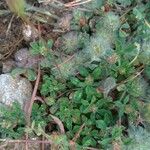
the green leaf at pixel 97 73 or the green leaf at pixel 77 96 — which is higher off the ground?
the green leaf at pixel 97 73

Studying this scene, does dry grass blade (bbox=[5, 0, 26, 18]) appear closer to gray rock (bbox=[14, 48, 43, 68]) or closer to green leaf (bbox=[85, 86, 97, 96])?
gray rock (bbox=[14, 48, 43, 68])

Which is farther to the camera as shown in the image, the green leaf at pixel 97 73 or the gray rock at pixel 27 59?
the gray rock at pixel 27 59

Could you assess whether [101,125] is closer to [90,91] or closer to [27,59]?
[90,91]

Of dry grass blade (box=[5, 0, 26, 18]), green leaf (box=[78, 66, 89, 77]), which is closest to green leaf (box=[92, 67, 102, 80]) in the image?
green leaf (box=[78, 66, 89, 77])

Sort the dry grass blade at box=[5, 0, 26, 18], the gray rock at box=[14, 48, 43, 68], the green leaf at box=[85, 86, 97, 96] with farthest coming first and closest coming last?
the gray rock at box=[14, 48, 43, 68], the green leaf at box=[85, 86, 97, 96], the dry grass blade at box=[5, 0, 26, 18]

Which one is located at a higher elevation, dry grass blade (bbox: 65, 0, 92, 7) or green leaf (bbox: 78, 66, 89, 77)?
dry grass blade (bbox: 65, 0, 92, 7)

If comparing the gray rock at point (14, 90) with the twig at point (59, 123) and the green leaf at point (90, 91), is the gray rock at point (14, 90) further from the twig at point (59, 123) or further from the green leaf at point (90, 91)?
the green leaf at point (90, 91)

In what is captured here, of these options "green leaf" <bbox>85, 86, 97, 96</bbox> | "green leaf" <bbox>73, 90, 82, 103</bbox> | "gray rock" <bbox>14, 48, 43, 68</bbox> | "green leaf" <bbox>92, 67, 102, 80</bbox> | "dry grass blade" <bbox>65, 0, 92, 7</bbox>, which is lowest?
"green leaf" <bbox>73, 90, 82, 103</bbox>

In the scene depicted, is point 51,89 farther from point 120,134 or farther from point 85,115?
point 120,134

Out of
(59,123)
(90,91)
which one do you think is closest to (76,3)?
(90,91)

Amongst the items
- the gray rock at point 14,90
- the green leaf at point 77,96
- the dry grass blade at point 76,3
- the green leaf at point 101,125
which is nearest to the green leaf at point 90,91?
the green leaf at point 77,96
